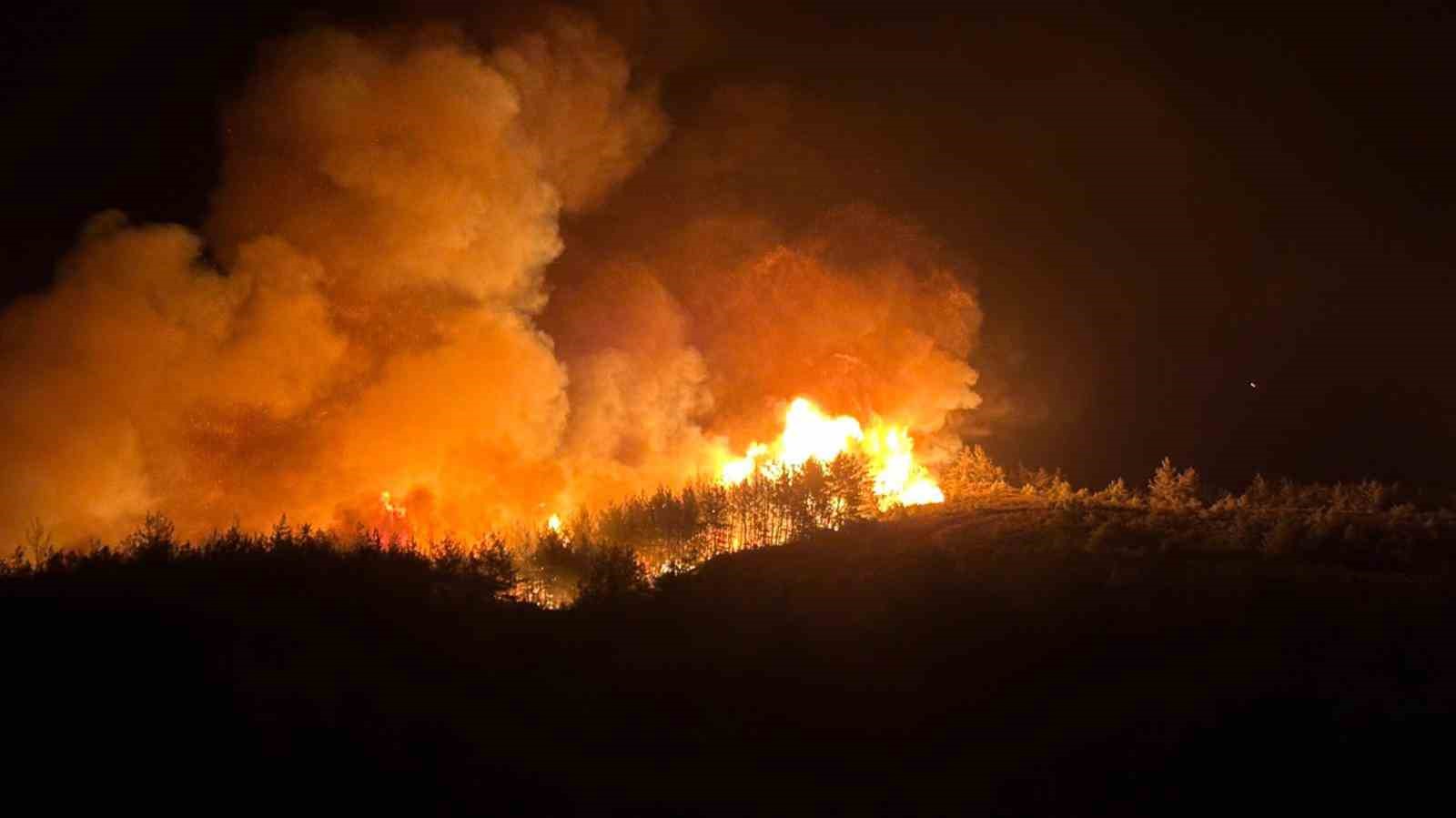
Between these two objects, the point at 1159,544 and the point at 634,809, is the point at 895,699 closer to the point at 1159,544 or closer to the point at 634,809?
the point at 634,809

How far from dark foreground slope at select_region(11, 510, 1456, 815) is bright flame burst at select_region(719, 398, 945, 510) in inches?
529

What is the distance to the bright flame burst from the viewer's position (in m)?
31.0

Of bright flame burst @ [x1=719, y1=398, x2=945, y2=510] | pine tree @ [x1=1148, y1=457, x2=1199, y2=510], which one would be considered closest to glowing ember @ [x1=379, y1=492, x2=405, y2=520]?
bright flame burst @ [x1=719, y1=398, x2=945, y2=510]

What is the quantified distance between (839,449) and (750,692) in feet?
64.1

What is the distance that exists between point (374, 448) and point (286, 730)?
21462 mm

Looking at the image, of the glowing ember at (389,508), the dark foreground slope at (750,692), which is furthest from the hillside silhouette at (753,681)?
the glowing ember at (389,508)

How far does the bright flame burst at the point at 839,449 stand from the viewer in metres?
31.0

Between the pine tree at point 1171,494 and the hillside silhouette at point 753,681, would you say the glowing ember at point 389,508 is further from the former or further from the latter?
the pine tree at point 1171,494

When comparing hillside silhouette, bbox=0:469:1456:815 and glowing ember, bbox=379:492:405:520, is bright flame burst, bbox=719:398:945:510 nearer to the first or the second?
glowing ember, bbox=379:492:405:520

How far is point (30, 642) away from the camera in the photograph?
396 inches

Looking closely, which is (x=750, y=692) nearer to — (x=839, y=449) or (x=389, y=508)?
(x=389, y=508)

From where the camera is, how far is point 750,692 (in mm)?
13195

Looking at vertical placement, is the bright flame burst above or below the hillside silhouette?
above

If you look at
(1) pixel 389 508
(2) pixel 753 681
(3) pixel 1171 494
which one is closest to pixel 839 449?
(3) pixel 1171 494
